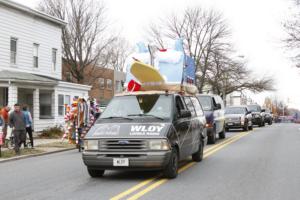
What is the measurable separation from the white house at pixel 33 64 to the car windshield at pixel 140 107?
1377 cm

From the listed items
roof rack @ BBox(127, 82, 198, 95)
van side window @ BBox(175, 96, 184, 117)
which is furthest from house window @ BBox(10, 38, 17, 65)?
van side window @ BBox(175, 96, 184, 117)

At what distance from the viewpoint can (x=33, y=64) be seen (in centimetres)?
2803

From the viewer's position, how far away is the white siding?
82.4 feet

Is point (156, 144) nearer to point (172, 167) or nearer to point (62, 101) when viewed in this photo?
point (172, 167)

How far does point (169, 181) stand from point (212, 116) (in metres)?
10.1

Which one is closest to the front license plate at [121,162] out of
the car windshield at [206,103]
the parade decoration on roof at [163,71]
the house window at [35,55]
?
the parade decoration on roof at [163,71]

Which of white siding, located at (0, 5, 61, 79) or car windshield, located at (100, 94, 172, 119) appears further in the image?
white siding, located at (0, 5, 61, 79)

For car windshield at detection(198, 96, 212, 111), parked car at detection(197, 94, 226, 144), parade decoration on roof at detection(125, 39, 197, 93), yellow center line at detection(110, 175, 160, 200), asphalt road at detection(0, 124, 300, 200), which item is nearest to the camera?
yellow center line at detection(110, 175, 160, 200)

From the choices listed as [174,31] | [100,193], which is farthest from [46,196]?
[174,31]

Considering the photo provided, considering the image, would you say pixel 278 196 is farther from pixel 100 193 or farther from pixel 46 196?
pixel 46 196

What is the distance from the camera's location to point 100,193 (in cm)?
811

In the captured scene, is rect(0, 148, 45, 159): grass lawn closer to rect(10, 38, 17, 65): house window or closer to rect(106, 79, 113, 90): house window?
rect(10, 38, 17, 65): house window

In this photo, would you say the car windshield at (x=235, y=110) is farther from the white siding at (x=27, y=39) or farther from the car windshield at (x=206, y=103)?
the white siding at (x=27, y=39)

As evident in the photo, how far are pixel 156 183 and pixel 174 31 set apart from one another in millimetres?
44432
